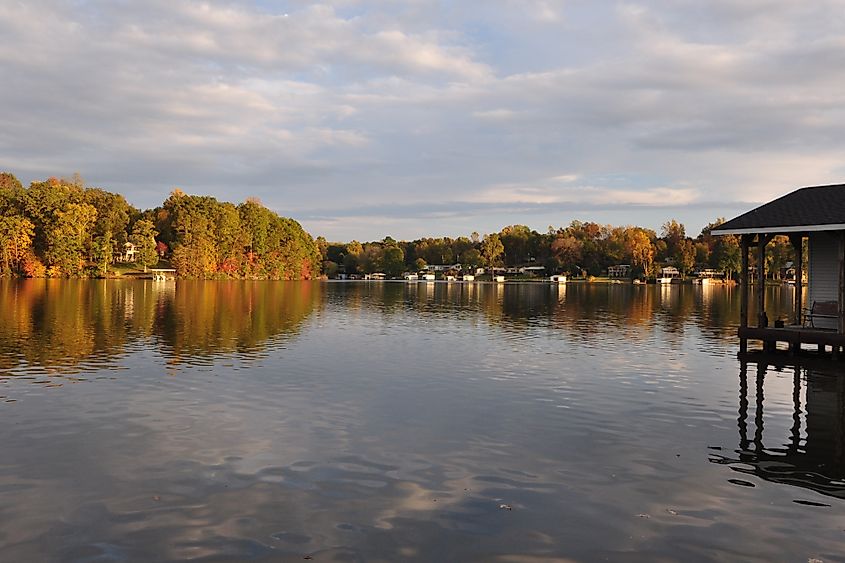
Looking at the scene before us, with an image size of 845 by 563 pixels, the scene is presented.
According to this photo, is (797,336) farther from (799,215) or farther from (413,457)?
(413,457)

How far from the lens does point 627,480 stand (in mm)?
11344

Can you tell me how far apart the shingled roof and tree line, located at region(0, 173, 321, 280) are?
400ft

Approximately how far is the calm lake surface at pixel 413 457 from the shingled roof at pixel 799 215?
5449 mm

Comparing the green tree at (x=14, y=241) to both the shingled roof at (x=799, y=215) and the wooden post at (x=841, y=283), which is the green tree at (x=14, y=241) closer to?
the shingled roof at (x=799, y=215)

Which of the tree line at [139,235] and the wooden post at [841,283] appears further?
the tree line at [139,235]

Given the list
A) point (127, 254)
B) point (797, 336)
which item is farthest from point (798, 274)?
point (127, 254)

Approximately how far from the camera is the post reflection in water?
11.8 metres

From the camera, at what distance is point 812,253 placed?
27578 mm

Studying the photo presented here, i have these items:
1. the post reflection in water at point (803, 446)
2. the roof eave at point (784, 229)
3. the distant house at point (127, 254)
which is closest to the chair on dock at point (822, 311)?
the roof eave at point (784, 229)

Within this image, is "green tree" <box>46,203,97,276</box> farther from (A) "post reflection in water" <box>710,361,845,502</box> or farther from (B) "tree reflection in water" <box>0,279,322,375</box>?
(A) "post reflection in water" <box>710,361,845,502</box>

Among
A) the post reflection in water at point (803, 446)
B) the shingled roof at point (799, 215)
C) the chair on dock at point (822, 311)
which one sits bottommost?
the post reflection in water at point (803, 446)

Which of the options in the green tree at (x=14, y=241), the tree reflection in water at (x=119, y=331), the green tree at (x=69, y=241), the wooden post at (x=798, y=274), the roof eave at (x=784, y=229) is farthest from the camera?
the green tree at (x=69, y=241)

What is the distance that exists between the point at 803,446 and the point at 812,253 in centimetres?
1665

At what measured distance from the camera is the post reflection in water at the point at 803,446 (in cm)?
1175
